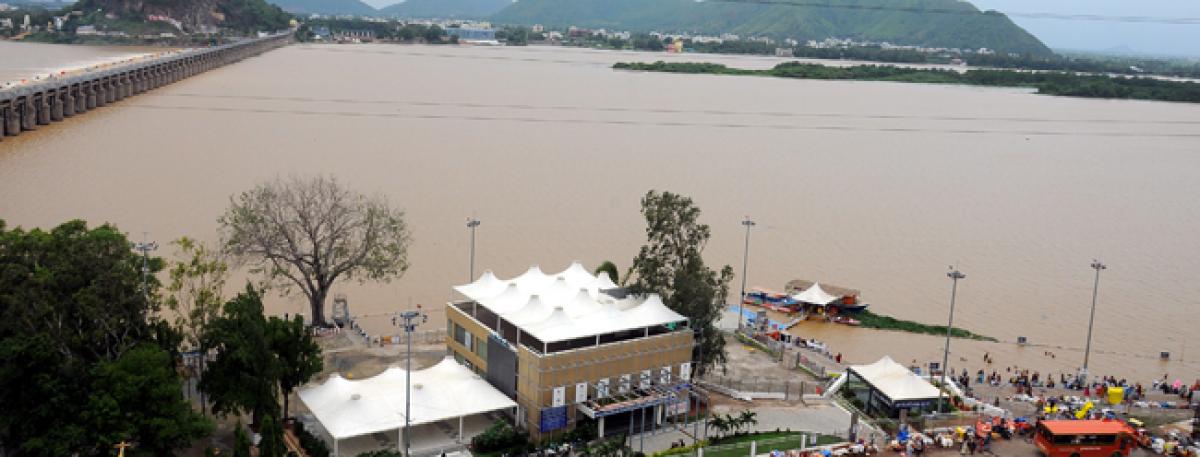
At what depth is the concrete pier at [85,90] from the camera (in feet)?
176

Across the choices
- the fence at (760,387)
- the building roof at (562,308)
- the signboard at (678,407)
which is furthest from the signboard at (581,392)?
the fence at (760,387)

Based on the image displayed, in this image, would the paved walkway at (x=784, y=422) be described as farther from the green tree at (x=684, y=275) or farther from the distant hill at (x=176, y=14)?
the distant hill at (x=176, y=14)

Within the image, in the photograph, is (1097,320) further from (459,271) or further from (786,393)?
(459,271)

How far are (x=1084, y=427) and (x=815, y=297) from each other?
1263 cm

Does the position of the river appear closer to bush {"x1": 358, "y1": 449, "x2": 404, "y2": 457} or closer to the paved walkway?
the paved walkway

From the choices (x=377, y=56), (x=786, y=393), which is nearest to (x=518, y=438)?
(x=786, y=393)

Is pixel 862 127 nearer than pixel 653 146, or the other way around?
pixel 653 146

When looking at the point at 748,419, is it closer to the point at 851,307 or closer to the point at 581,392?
the point at 581,392

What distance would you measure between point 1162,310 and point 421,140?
39.4 meters

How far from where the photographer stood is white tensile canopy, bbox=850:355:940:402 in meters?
21.8

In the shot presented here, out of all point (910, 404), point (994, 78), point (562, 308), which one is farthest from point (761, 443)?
point (994, 78)

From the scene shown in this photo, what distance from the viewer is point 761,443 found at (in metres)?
19.0

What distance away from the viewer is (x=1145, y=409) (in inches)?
906

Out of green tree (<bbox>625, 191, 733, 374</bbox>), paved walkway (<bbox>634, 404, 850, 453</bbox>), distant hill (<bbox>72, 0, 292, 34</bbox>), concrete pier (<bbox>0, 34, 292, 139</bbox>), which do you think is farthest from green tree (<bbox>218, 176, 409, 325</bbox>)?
distant hill (<bbox>72, 0, 292, 34</bbox>)
